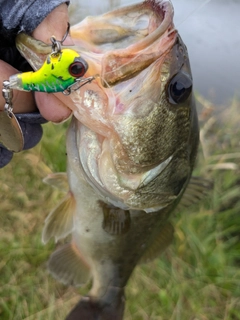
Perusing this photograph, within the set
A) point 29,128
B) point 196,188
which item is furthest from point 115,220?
point 29,128

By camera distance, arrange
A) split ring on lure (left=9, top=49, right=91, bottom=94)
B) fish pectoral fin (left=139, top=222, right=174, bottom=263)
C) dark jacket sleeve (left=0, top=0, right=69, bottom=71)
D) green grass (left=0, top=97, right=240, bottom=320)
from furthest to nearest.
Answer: green grass (left=0, top=97, right=240, bottom=320) → fish pectoral fin (left=139, top=222, right=174, bottom=263) → dark jacket sleeve (left=0, top=0, right=69, bottom=71) → split ring on lure (left=9, top=49, right=91, bottom=94)

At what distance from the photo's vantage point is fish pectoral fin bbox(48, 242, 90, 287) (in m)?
2.00

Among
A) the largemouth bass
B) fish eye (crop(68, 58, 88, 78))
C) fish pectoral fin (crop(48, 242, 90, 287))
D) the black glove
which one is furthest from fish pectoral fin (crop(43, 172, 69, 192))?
fish eye (crop(68, 58, 88, 78))

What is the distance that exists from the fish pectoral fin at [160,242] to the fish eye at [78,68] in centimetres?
115

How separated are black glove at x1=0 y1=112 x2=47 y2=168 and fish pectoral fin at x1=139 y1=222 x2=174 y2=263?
2.68 ft

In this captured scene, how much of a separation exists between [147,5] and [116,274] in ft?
4.47

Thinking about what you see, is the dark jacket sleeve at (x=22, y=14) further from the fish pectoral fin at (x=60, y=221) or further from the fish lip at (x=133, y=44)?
the fish pectoral fin at (x=60, y=221)

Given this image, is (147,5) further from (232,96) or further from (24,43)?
(232,96)

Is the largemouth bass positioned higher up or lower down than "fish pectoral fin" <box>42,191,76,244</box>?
higher up

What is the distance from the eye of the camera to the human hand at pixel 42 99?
1075mm

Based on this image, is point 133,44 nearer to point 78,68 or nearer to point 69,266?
point 78,68

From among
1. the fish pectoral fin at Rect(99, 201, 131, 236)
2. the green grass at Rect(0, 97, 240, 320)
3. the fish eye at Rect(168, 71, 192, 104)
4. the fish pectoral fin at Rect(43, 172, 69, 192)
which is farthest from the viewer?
the green grass at Rect(0, 97, 240, 320)

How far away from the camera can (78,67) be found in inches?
38.8

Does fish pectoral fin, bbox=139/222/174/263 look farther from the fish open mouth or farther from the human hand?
the fish open mouth
